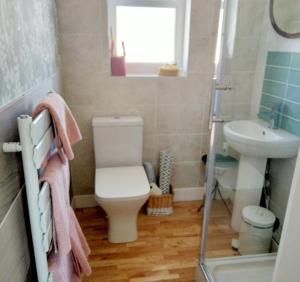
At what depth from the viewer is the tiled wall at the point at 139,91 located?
1.95m

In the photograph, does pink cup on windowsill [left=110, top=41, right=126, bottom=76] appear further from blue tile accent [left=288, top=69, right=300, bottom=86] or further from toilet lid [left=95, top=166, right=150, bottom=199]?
blue tile accent [left=288, top=69, right=300, bottom=86]

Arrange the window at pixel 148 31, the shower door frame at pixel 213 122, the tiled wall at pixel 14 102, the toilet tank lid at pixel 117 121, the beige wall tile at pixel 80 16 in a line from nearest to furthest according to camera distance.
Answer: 1. the tiled wall at pixel 14 102
2. the shower door frame at pixel 213 122
3. the beige wall tile at pixel 80 16
4. the toilet tank lid at pixel 117 121
5. the window at pixel 148 31

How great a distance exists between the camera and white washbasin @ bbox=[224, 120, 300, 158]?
146cm

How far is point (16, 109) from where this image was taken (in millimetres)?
902

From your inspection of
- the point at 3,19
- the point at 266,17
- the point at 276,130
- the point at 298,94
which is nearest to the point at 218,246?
the point at 276,130

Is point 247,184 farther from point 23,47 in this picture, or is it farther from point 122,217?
point 23,47

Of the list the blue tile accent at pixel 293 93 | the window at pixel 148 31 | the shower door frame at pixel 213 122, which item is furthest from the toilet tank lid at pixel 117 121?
the blue tile accent at pixel 293 93

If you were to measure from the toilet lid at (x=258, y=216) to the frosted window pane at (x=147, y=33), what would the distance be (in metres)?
1.37

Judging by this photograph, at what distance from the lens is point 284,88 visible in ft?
5.24

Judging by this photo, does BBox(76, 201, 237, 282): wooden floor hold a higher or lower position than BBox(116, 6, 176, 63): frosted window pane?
lower

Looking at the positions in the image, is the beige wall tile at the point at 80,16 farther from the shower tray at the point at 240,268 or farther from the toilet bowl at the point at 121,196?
the shower tray at the point at 240,268

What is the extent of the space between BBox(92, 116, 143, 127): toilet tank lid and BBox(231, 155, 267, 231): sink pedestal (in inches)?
31.2

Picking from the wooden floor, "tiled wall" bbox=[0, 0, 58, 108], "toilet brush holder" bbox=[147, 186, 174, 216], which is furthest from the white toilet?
"tiled wall" bbox=[0, 0, 58, 108]

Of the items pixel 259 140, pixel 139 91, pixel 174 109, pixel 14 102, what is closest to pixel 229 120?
pixel 259 140
